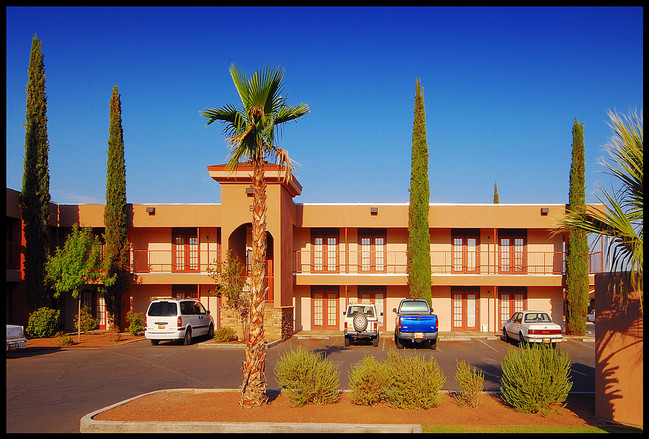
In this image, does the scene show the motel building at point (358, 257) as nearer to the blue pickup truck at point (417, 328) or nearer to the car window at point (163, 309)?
the car window at point (163, 309)

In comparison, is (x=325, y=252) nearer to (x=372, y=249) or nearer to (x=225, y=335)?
(x=372, y=249)

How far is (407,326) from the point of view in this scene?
21594mm

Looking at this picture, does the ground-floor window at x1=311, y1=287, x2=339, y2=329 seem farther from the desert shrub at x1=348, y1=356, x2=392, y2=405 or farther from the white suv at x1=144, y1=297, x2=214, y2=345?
the desert shrub at x1=348, y1=356, x2=392, y2=405

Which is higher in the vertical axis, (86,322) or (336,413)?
(336,413)

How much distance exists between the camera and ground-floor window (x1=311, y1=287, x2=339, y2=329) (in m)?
29.8

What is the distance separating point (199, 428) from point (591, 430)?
6.54 meters

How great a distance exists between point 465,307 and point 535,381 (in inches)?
782

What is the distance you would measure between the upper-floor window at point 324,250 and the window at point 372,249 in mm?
1412

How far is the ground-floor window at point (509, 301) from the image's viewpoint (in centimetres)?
2948

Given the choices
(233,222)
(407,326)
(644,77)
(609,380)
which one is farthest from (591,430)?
(233,222)

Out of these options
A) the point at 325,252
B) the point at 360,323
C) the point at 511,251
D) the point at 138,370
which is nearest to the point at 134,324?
the point at 325,252

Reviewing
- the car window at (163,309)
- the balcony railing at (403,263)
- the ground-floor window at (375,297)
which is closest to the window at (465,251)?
the balcony railing at (403,263)

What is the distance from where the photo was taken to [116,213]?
90.4 feet

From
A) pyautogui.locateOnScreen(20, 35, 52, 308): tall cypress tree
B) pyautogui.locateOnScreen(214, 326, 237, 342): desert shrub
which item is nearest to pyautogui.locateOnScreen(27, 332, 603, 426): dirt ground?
pyautogui.locateOnScreen(214, 326, 237, 342): desert shrub
